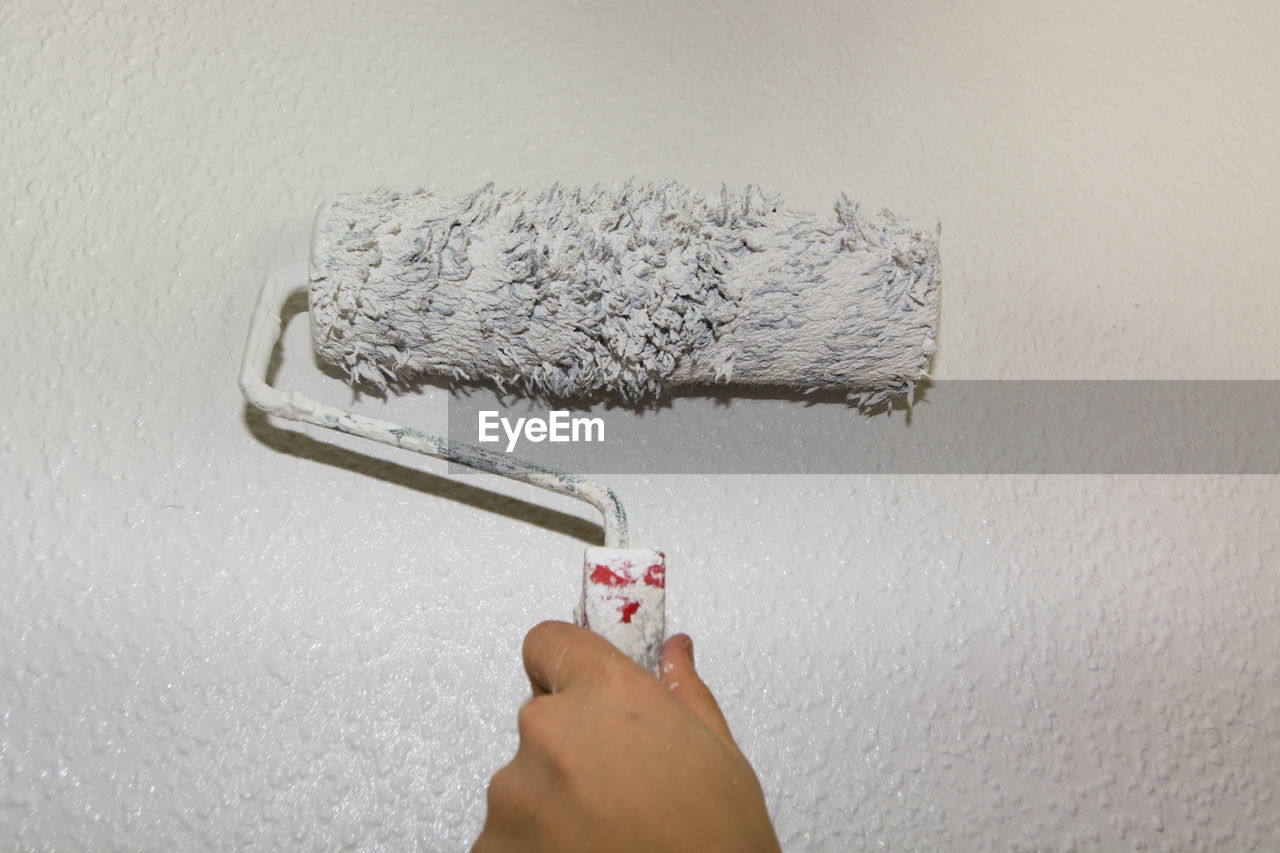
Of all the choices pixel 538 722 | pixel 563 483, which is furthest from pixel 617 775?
pixel 563 483

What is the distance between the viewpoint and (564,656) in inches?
17.3

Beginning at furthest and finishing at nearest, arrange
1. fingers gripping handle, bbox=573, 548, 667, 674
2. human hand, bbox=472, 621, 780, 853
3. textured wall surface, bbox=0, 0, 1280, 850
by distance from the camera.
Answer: textured wall surface, bbox=0, 0, 1280, 850 → fingers gripping handle, bbox=573, 548, 667, 674 → human hand, bbox=472, 621, 780, 853

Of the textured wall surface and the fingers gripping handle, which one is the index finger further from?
the textured wall surface

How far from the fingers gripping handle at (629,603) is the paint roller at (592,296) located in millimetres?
54

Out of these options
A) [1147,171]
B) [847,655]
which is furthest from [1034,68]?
[847,655]

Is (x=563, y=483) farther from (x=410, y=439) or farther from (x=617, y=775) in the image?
(x=617, y=775)

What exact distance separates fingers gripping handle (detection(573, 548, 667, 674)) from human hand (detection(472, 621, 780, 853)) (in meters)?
0.03

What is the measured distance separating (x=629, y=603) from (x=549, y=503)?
18 cm

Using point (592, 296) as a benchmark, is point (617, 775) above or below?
below

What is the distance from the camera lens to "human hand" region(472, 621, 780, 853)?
36 cm

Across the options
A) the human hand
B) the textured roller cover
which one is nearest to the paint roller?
the textured roller cover

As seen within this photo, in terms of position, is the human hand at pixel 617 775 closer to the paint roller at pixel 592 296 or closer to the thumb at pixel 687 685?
the thumb at pixel 687 685

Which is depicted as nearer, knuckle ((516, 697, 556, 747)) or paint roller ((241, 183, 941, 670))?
knuckle ((516, 697, 556, 747))

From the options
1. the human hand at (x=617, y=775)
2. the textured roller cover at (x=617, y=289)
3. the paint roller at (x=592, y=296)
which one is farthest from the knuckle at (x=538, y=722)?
the textured roller cover at (x=617, y=289)
